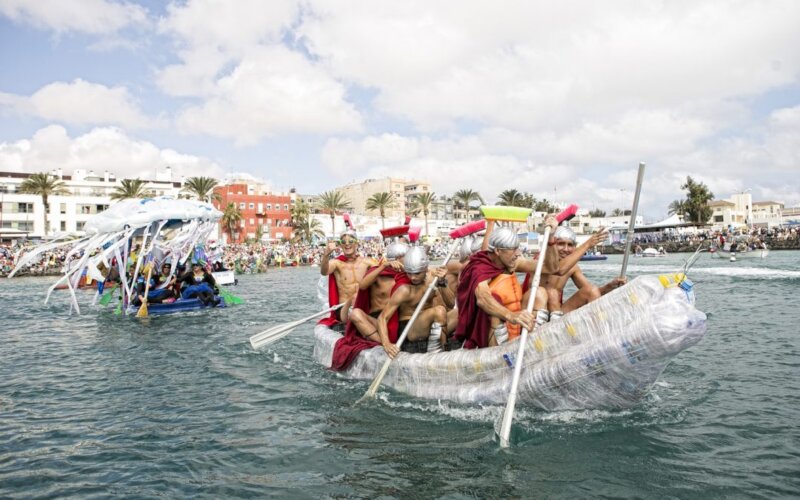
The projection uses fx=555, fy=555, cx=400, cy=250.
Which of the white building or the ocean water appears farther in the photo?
the white building

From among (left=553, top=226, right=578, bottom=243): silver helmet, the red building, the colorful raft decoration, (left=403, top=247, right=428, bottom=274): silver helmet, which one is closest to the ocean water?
(left=403, top=247, right=428, bottom=274): silver helmet

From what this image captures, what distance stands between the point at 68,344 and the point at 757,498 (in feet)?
45.9

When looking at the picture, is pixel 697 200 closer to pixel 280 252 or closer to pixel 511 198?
pixel 511 198

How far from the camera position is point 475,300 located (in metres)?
6.85

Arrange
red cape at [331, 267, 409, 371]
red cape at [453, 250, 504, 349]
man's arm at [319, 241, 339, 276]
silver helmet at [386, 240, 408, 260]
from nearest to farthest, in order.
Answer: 1. red cape at [453, 250, 504, 349]
2. silver helmet at [386, 240, 408, 260]
3. red cape at [331, 267, 409, 371]
4. man's arm at [319, 241, 339, 276]

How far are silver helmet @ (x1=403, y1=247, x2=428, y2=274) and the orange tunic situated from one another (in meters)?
1.11

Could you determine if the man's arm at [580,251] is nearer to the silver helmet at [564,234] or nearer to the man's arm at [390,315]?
the silver helmet at [564,234]

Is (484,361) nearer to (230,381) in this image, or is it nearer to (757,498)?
(757,498)

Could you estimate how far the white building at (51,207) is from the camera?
60188 millimetres

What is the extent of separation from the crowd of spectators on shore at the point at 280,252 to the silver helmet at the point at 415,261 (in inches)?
885

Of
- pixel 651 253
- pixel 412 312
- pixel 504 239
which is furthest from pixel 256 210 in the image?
pixel 504 239

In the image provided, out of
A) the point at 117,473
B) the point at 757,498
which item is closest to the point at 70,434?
the point at 117,473

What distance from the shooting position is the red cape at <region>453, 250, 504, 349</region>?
265 inches

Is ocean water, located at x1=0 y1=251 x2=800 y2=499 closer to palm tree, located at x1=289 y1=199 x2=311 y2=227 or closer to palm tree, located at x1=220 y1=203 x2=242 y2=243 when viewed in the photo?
palm tree, located at x1=220 y1=203 x2=242 y2=243
